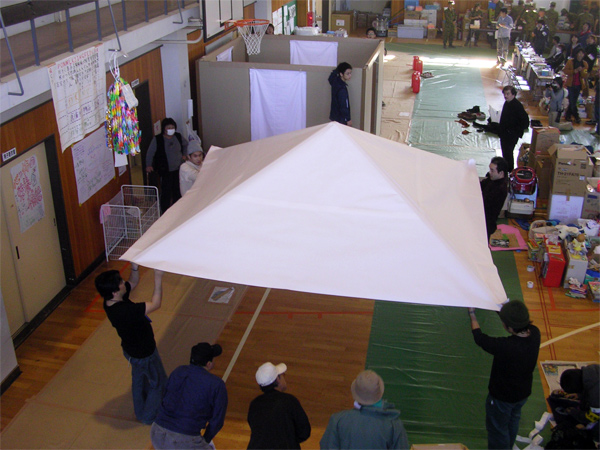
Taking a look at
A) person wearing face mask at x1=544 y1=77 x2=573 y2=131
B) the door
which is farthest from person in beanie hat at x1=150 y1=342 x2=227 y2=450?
→ person wearing face mask at x1=544 y1=77 x2=573 y2=131

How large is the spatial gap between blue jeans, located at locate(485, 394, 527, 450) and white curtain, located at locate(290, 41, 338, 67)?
8897mm

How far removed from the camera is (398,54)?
19.3 meters

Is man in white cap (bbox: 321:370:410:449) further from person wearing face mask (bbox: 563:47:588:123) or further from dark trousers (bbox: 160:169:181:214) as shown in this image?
person wearing face mask (bbox: 563:47:588:123)

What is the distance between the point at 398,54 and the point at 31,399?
16552 mm

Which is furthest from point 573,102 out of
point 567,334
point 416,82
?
point 567,334

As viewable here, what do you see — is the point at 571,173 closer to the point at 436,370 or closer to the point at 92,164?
the point at 436,370

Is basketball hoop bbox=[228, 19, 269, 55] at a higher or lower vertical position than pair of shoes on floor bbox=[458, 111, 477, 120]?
higher

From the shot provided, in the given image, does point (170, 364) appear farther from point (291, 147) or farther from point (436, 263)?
point (436, 263)

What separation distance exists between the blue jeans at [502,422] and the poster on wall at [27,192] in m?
4.78

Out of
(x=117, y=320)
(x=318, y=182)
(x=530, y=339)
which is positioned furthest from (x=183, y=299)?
(x=530, y=339)

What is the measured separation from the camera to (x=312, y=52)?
39.9 ft

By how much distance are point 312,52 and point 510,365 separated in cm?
915

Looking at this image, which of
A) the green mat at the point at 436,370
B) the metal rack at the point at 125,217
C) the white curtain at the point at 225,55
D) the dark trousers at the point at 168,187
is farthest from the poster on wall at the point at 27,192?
the white curtain at the point at 225,55

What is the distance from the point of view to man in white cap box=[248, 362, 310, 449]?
142 inches
